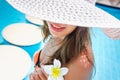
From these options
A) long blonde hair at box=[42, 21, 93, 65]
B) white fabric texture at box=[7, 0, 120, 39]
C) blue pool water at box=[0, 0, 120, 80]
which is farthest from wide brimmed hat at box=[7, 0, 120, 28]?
blue pool water at box=[0, 0, 120, 80]

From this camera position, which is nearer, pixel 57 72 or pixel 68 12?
pixel 68 12

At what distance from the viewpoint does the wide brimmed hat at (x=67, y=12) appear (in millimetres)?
299

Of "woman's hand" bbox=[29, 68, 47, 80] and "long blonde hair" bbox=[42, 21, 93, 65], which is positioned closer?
"long blonde hair" bbox=[42, 21, 93, 65]

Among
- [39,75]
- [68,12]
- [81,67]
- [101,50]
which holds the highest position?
[68,12]

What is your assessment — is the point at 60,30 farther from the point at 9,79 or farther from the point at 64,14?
the point at 9,79

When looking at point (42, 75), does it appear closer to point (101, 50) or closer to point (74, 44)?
point (74, 44)

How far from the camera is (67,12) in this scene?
0.31 metres

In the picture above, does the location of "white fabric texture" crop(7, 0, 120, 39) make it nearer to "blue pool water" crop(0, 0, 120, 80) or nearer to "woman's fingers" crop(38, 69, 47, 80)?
"woman's fingers" crop(38, 69, 47, 80)

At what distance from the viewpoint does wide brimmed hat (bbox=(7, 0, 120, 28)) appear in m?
0.30

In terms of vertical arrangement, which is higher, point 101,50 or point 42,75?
point 42,75

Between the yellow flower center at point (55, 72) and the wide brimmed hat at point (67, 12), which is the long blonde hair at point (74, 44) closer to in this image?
the yellow flower center at point (55, 72)

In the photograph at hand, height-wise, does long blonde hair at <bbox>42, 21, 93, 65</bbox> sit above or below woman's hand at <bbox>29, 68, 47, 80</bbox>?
above

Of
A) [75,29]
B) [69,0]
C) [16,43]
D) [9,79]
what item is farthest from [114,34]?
[16,43]

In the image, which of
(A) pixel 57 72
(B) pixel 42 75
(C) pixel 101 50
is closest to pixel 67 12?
(A) pixel 57 72
